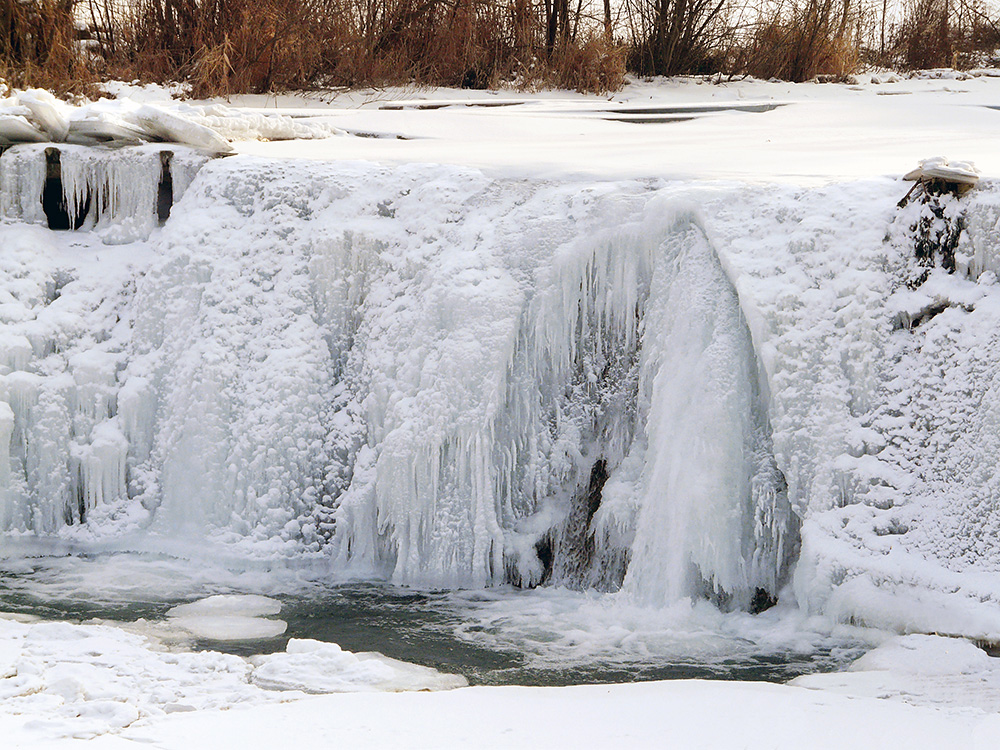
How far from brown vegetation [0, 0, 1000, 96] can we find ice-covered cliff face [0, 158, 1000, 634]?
4281mm

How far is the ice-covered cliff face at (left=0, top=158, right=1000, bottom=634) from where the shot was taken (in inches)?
Result: 163

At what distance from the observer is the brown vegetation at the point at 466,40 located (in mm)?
9609

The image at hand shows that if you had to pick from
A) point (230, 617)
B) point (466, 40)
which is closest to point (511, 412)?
point (230, 617)

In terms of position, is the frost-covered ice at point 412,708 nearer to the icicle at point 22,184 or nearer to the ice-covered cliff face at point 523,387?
the ice-covered cliff face at point 523,387

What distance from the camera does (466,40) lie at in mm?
10875

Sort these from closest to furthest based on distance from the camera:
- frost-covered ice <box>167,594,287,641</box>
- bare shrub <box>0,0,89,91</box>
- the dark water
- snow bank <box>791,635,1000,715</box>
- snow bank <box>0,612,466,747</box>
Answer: snow bank <box>0,612,466,747</box>
snow bank <box>791,635,1000,715</box>
the dark water
frost-covered ice <box>167,594,287,641</box>
bare shrub <box>0,0,89,91</box>

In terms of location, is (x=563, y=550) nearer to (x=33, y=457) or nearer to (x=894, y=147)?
(x=33, y=457)

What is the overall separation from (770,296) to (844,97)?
6979mm

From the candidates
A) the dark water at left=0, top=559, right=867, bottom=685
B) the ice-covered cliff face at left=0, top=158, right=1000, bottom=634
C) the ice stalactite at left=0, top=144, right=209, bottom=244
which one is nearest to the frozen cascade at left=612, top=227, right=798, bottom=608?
the ice-covered cliff face at left=0, top=158, right=1000, bottom=634

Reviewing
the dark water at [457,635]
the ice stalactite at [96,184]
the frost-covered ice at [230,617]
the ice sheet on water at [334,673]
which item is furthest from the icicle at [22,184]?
the ice sheet on water at [334,673]

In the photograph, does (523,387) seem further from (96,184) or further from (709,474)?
(96,184)

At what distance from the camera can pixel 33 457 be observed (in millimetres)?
5078

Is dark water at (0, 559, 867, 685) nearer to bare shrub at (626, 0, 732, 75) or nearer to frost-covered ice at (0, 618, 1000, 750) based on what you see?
frost-covered ice at (0, 618, 1000, 750)

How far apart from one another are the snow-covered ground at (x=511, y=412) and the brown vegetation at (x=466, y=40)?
388 cm
